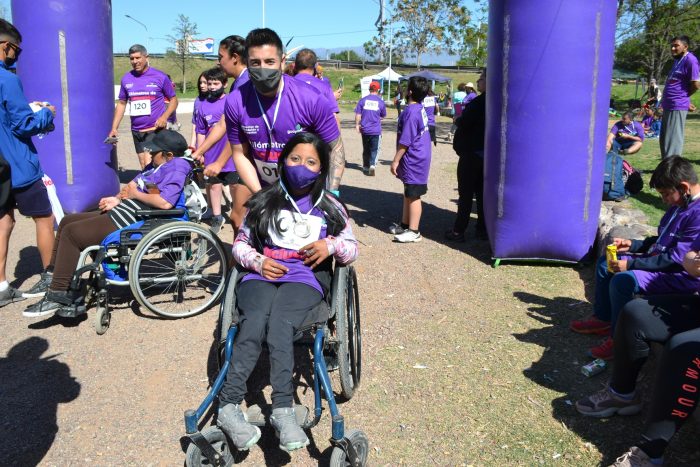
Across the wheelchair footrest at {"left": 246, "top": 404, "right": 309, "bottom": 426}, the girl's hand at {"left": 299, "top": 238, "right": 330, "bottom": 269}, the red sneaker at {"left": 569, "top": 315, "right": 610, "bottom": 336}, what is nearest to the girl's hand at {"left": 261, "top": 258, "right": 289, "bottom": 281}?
the girl's hand at {"left": 299, "top": 238, "right": 330, "bottom": 269}

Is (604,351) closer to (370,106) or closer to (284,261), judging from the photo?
(284,261)

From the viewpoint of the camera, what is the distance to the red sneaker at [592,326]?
4051 millimetres

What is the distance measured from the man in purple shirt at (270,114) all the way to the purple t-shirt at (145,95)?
418 centimetres

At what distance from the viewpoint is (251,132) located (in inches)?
145

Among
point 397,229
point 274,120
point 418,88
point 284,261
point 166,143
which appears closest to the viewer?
point 284,261

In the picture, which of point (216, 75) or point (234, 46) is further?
point (216, 75)

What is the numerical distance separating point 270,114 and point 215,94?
307 centimetres

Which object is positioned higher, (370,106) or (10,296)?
(370,106)

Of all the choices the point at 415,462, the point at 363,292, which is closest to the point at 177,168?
the point at 363,292

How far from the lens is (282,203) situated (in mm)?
3240

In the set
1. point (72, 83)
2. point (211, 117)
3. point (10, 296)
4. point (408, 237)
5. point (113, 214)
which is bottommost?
point (10, 296)

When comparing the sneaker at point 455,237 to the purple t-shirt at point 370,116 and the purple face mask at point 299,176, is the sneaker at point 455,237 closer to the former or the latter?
the purple face mask at point 299,176

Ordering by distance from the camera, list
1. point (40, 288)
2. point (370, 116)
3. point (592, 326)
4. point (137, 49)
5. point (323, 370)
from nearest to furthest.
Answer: point (323, 370) < point (592, 326) < point (40, 288) < point (137, 49) < point (370, 116)

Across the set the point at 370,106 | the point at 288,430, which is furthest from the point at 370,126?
the point at 288,430
